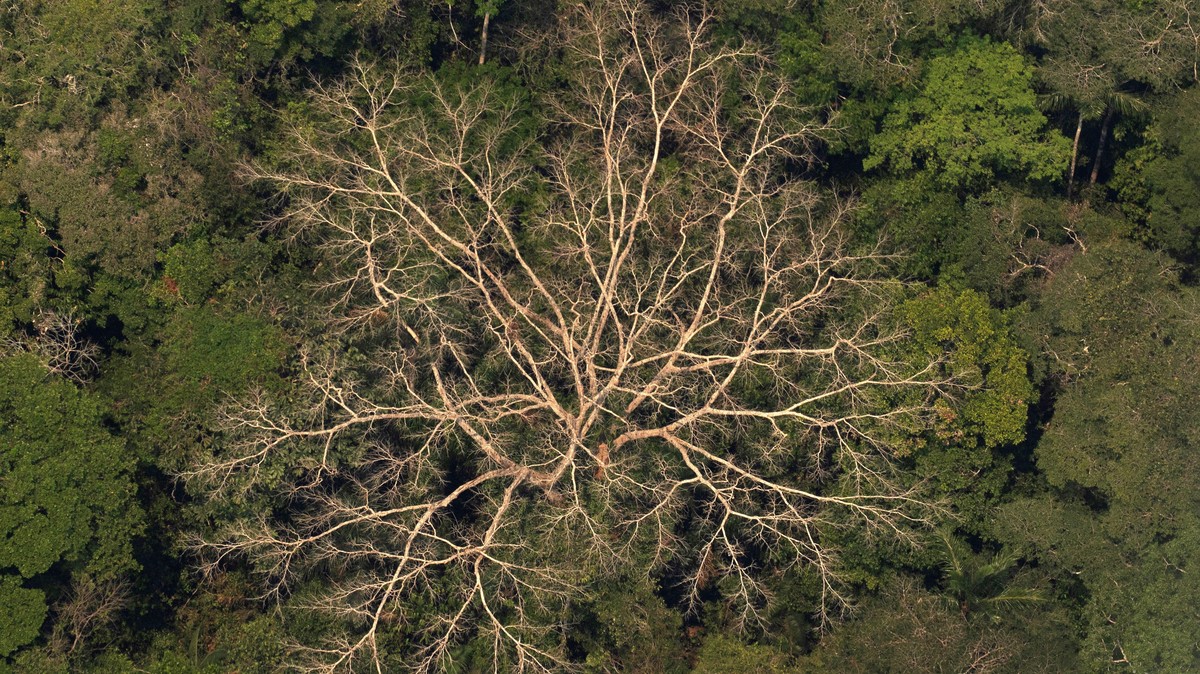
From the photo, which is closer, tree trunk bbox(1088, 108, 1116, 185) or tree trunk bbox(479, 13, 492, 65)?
tree trunk bbox(479, 13, 492, 65)

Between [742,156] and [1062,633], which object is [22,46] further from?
→ [1062,633]

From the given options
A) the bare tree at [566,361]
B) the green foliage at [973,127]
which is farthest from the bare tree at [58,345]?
the green foliage at [973,127]

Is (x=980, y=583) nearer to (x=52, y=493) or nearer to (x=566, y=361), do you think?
(x=566, y=361)

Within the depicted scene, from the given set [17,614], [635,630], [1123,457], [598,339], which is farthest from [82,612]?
[1123,457]

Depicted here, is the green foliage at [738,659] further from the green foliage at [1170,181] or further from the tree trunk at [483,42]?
the tree trunk at [483,42]

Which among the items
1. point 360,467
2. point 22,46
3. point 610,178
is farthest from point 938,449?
point 22,46

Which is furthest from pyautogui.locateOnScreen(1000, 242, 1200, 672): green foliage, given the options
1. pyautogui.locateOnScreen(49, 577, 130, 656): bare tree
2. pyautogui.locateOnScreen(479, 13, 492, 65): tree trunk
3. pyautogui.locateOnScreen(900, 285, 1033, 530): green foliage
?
pyautogui.locateOnScreen(49, 577, 130, 656): bare tree

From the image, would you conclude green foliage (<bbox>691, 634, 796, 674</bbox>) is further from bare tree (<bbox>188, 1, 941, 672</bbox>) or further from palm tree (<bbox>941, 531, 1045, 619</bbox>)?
palm tree (<bbox>941, 531, 1045, 619</bbox>)
